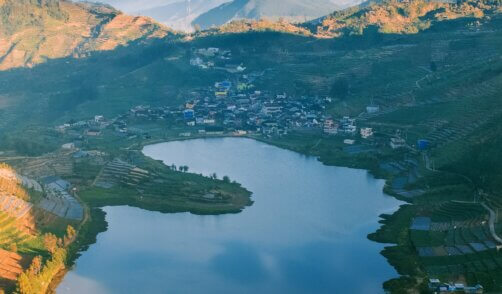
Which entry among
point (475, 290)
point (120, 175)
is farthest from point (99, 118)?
point (475, 290)

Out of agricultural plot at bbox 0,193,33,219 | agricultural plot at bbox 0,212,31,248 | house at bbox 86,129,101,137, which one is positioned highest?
house at bbox 86,129,101,137

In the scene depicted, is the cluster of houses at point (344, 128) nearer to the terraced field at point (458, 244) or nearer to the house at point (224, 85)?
the house at point (224, 85)

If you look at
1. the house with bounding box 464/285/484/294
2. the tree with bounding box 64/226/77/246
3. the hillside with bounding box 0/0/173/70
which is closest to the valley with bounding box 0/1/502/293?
the house with bounding box 464/285/484/294

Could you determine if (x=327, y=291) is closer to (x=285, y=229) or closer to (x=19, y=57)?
(x=285, y=229)

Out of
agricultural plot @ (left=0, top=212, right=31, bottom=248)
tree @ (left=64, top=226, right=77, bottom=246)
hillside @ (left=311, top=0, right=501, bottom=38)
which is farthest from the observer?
hillside @ (left=311, top=0, right=501, bottom=38)

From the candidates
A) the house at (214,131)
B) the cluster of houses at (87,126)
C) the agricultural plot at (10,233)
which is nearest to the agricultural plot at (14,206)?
the agricultural plot at (10,233)

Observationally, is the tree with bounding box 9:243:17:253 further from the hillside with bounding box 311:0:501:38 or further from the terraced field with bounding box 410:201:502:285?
the hillside with bounding box 311:0:501:38
